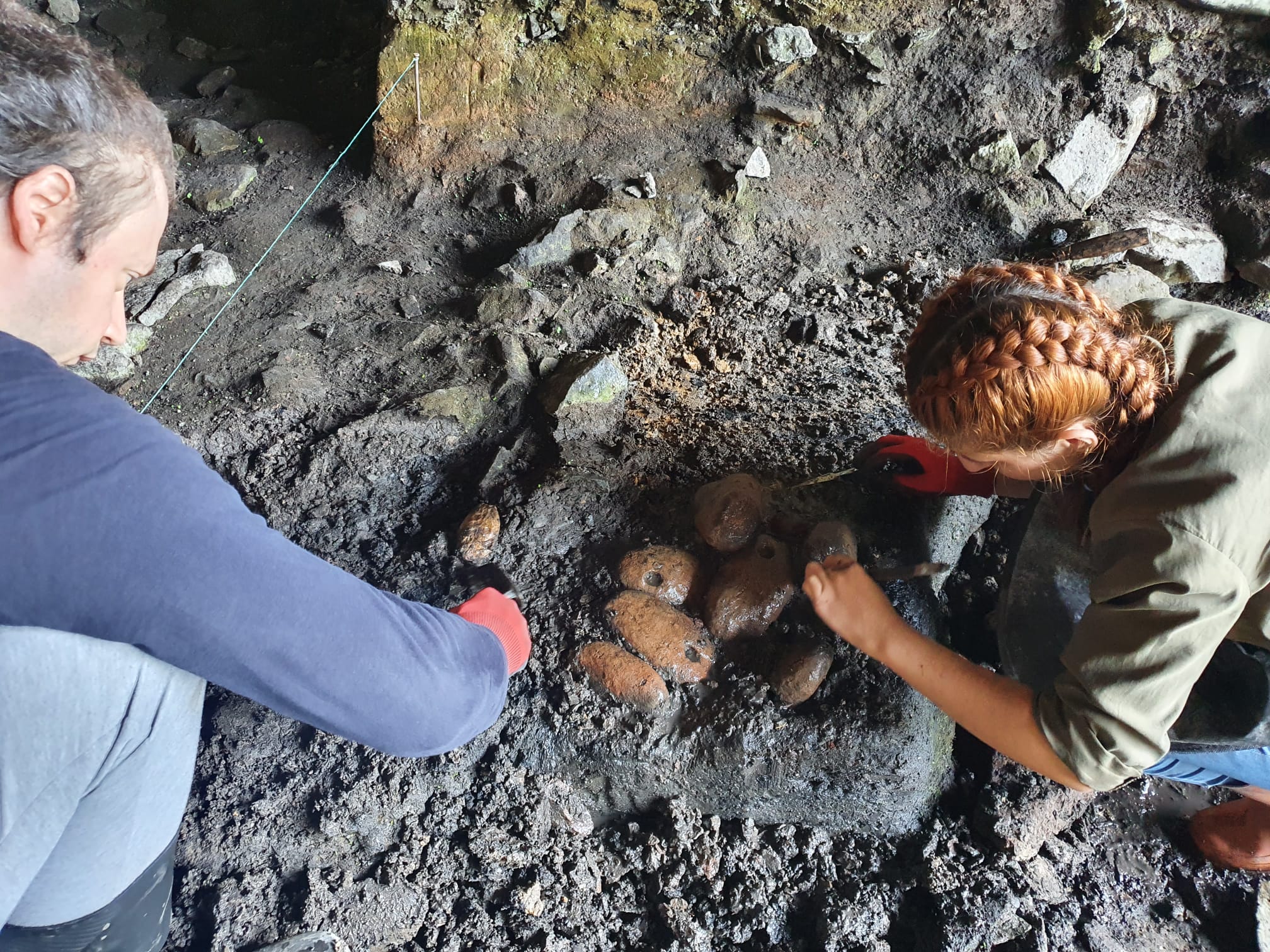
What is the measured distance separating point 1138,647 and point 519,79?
3.07 meters

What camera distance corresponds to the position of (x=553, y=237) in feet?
9.82

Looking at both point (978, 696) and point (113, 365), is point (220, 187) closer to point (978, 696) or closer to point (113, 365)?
point (113, 365)

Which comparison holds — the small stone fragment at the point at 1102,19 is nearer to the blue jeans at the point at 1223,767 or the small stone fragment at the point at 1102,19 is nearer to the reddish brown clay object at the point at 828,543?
the reddish brown clay object at the point at 828,543

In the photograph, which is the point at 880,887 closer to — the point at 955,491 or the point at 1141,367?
the point at 955,491

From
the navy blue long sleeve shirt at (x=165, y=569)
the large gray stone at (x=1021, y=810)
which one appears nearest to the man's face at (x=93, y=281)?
the navy blue long sleeve shirt at (x=165, y=569)

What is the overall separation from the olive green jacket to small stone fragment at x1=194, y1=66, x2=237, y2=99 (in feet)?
14.2

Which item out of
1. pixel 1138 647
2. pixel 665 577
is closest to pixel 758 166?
pixel 665 577

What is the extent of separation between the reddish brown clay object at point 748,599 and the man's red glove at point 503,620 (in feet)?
1.50

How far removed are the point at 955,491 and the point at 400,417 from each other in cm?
158

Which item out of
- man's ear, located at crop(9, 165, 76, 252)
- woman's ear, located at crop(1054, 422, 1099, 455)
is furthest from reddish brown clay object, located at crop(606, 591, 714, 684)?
man's ear, located at crop(9, 165, 76, 252)

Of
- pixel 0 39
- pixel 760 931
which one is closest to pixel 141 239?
pixel 0 39

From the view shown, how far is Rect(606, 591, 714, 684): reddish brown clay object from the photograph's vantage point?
1.94 m

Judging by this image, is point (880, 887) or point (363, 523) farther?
point (363, 523)

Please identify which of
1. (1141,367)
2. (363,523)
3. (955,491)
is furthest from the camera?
(363,523)
